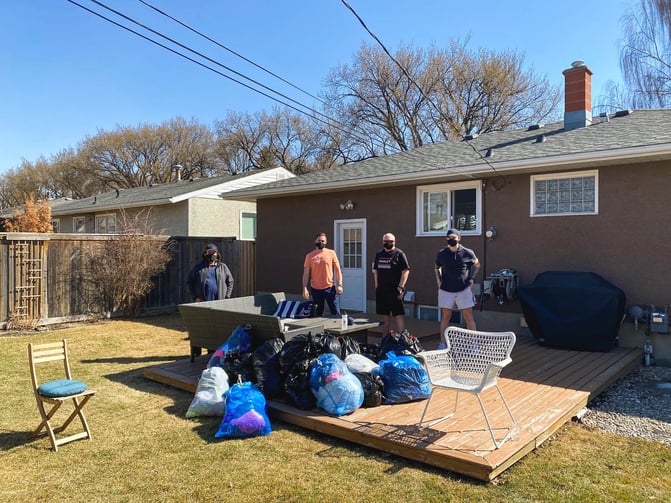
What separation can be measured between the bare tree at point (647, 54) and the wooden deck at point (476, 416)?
15.8m

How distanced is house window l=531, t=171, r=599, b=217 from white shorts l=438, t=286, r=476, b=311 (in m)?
2.29

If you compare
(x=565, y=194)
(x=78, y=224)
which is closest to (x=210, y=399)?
(x=565, y=194)

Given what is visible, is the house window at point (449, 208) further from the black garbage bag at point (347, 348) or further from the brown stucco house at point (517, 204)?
the black garbage bag at point (347, 348)

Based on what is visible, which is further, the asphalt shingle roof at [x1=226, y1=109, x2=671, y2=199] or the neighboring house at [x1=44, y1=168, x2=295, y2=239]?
the neighboring house at [x1=44, y1=168, x2=295, y2=239]

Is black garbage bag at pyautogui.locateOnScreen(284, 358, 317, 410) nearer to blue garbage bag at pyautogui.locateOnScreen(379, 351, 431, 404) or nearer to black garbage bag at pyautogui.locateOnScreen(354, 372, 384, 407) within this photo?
black garbage bag at pyautogui.locateOnScreen(354, 372, 384, 407)

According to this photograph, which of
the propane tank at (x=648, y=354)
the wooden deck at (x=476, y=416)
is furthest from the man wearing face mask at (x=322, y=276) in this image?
the propane tank at (x=648, y=354)

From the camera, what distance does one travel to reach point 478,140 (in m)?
10.6

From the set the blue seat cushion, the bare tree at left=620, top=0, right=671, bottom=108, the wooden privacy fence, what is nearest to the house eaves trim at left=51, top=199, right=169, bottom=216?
the wooden privacy fence

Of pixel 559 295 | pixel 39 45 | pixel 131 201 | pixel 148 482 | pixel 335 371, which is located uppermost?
pixel 39 45

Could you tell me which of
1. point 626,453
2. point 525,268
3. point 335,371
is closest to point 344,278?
point 525,268

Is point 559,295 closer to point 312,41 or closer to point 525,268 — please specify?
point 525,268

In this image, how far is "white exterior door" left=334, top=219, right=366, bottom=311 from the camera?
1023cm

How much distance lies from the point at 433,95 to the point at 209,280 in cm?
1919

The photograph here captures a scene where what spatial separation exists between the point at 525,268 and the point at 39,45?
968cm
